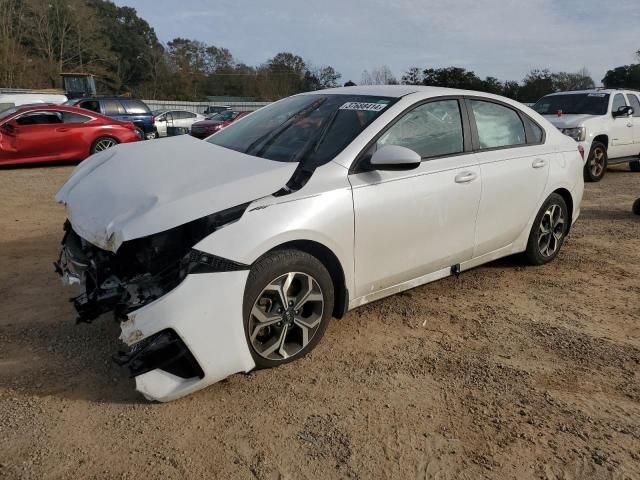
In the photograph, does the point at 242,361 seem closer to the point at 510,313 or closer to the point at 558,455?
the point at 558,455

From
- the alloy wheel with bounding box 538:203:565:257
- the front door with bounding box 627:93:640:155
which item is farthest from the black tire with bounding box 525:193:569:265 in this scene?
the front door with bounding box 627:93:640:155

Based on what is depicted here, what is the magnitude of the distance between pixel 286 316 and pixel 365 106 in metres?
1.59

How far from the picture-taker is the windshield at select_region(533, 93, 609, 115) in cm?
1012

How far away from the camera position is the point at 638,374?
3.00m

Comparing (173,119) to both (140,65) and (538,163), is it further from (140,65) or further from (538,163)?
(140,65)

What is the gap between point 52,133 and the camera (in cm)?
1092

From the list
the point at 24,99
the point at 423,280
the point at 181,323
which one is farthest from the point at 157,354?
the point at 24,99

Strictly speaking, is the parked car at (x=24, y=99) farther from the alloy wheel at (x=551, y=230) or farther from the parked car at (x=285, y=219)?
the alloy wheel at (x=551, y=230)

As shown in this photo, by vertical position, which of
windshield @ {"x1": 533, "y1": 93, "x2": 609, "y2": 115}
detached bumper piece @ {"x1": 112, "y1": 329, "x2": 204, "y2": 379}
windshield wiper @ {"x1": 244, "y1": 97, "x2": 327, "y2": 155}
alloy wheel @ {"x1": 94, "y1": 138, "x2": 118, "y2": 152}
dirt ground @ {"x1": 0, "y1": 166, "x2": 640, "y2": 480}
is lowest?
dirt ground @ {"x1": 0, "y1": 166, "x2": 640, "y2": 480}

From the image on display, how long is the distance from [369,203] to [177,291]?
1.30 metres

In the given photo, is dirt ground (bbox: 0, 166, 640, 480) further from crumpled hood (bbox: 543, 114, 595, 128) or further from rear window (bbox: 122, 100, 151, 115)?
rear window (bbox: 122, 100, 151, 115)

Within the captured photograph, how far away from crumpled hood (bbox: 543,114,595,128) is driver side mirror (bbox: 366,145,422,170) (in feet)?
24.8

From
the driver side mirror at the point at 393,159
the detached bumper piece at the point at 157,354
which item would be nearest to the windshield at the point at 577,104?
the driver side mirror at the point at 393,159

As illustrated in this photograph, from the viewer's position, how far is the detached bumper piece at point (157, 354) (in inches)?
97.6
